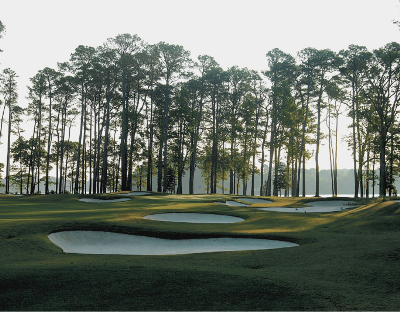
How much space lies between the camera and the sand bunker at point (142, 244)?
12.2 m

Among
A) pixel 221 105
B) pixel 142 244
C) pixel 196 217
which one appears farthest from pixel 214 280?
pixel 221 105

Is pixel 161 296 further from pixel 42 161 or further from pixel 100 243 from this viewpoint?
pixel 42 161

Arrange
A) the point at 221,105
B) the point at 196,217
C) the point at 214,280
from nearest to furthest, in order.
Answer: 1. the point at 214,280
2. the point at 196,217
3. the point at 221,105

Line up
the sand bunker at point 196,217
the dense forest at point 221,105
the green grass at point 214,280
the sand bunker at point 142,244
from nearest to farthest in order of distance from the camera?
the green grass at point 214,280, the sand bunker at point 142,244, the sand bunker at point 196,217, the dense forest at point 221,105

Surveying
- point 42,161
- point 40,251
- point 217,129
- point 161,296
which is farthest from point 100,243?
point 42,161

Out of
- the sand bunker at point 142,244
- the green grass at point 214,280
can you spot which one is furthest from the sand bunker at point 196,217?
the green grass at point 214,280

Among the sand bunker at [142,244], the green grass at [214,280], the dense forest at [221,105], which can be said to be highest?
the dense forest at [221,105]

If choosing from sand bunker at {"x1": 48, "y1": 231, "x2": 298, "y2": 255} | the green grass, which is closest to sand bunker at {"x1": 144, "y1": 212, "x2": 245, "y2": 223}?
sand bunker at {"x1": 48, "y1": 231, "x2": 298, "y2": 255}

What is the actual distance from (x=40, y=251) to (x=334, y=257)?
9071 millimetres

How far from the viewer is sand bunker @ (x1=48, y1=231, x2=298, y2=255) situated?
12.2 m

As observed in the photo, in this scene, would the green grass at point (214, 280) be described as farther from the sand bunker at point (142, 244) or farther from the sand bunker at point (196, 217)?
the sand bunker at point (196, 217)

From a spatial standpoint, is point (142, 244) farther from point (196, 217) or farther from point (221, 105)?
point (221, 105)

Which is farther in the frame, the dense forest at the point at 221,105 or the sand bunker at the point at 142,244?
the dense forest at the point at 221,105

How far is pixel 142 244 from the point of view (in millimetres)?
13242
